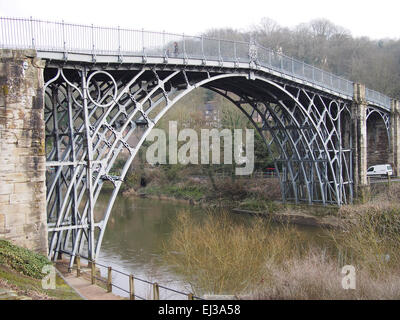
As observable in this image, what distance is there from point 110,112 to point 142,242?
21.7ft

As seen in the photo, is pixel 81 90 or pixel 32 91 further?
pixel 81 90

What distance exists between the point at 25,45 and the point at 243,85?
1331 cm

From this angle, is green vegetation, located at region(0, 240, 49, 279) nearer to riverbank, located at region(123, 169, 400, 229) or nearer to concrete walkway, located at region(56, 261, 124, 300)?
concrete walkway, located at region(56, 261, 124, 300)

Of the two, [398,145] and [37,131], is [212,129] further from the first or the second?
[37,131]

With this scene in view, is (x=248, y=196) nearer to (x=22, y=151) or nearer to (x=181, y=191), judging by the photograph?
(x=181, y=191)

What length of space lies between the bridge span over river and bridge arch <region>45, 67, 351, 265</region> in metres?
0.05

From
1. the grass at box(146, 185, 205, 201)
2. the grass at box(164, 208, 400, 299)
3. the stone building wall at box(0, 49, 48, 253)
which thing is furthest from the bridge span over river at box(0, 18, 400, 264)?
the grass at box(146, 185, 205, 201)

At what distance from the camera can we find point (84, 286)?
1182cm

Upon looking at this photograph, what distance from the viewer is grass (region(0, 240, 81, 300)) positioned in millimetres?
9359

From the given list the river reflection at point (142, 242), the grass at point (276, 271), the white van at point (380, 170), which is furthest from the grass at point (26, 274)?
the white van at point (380, 170)

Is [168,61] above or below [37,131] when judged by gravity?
above

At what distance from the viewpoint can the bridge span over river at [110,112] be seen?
11773 millimetres

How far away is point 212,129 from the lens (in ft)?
131
